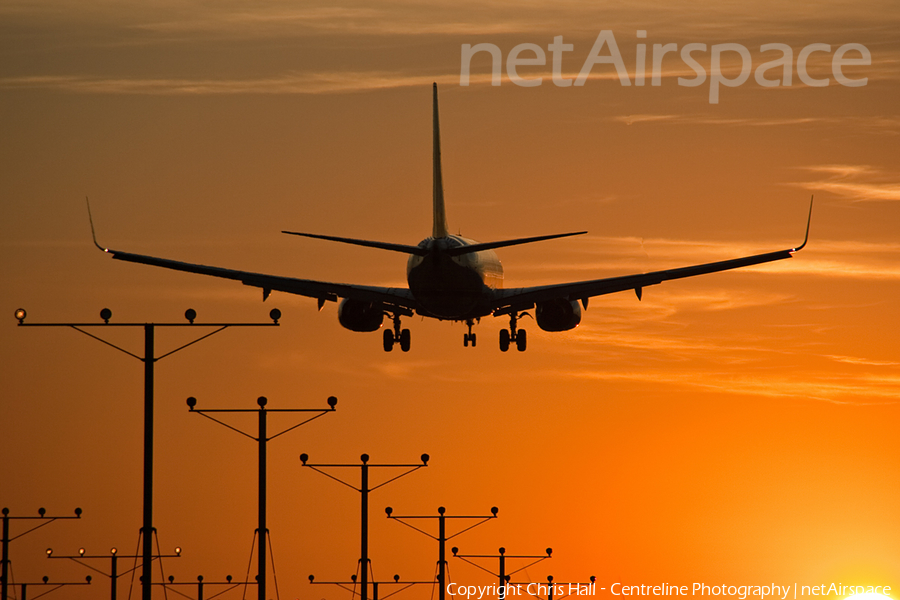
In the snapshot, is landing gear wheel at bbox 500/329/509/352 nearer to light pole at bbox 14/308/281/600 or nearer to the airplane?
the airplane

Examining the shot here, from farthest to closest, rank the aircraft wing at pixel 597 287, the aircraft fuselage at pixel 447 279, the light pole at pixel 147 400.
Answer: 1. the aircraft wing at pixel 597 287
2. the aircraft fuselage at pixel 447 279
3. the light pole at pixel 147 400

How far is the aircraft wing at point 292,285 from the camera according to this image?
303 ft

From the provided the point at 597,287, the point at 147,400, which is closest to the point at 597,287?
the point at 597,287

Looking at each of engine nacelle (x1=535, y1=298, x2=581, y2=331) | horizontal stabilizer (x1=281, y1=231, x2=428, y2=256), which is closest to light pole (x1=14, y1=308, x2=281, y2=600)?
horizontal stabilizer (x1=281, y1=231, x2=428, y2=256)

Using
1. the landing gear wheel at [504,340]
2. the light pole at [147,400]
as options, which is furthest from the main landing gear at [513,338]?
the light pole at [147,400]

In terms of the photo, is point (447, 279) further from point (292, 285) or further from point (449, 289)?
point (292, 285)

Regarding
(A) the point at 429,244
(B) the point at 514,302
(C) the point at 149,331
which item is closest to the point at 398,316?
(B) the point at 514,302

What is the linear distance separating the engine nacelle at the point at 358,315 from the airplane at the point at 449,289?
1.9 inches

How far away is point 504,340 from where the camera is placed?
9450 cm

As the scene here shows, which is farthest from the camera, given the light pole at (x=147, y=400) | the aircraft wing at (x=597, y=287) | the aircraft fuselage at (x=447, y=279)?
the aircraft wing at (x=597, y=287)

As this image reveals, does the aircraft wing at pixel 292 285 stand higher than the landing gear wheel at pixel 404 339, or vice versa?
the aircraft wing at pixel 292 285

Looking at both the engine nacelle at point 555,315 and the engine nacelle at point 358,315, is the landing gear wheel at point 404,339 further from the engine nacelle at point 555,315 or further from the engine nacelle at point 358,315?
the engine nacelle at point 555,315

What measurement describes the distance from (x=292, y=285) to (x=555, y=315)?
12.7 meters

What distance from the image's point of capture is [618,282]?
9206 cm
